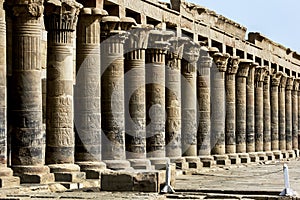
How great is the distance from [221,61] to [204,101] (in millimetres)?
3363

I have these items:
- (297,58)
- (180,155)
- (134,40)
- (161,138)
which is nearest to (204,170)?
(180,155)

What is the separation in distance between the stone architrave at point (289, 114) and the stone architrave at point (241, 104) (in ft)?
40.1

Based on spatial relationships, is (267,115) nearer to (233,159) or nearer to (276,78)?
(276,78)

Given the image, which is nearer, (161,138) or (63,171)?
(63,171)

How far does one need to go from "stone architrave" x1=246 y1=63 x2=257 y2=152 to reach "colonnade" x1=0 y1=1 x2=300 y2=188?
0.06 m

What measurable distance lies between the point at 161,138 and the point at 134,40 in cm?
465

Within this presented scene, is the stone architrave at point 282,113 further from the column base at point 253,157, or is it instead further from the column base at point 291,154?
the column base at point 253,157

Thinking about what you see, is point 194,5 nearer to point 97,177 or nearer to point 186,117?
point 186,117

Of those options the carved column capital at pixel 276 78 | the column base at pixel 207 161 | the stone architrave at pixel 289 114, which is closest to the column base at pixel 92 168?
the column base at pixel 207 161

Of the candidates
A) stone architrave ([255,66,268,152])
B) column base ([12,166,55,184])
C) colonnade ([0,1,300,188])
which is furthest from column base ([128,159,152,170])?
stone architrave ([255,66,268,152])

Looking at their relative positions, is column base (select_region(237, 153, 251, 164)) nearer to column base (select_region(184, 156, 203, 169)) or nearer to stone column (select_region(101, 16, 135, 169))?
column base (select_region(184, 156, 203, 169))

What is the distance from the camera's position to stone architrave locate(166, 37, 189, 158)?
35.6 metres

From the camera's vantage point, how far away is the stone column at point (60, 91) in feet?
79.9

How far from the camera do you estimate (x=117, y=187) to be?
21.0m
